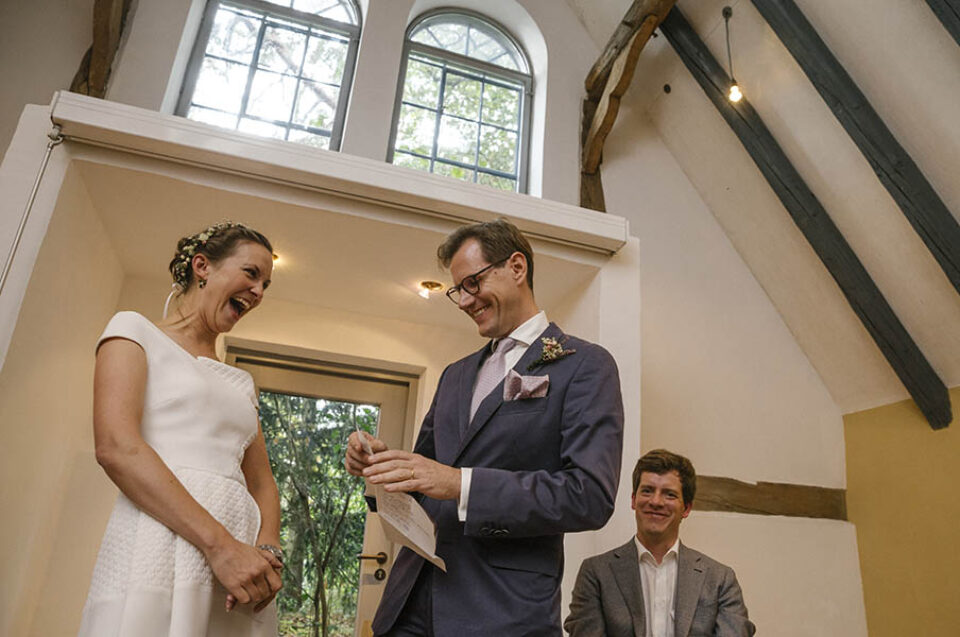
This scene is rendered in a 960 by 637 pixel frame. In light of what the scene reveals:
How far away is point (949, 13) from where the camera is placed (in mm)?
2932

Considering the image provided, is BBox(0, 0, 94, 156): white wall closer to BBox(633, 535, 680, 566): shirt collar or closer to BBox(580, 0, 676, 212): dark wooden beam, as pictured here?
BBox(580, 0, 676, 212): dark wooden beam

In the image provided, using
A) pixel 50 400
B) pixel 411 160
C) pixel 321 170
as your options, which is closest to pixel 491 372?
pixel 321 170

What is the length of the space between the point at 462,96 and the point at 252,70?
141cm

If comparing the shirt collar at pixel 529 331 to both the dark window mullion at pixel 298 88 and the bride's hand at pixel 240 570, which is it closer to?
the bride's hand at pixel 240 570

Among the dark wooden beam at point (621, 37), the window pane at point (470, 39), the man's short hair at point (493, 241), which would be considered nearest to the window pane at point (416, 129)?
the window pane at point (470, 39)

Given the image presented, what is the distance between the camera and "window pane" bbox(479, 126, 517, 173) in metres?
4.62

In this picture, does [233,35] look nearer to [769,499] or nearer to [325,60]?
[325,60]

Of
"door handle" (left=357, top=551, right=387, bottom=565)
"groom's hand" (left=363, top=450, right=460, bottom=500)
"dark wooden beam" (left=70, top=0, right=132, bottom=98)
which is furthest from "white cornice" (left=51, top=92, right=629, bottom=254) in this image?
"door handle" (left=357, top=551, right=387, bottom=565)

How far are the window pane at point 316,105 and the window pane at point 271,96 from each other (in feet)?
0.20

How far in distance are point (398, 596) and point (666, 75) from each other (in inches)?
168

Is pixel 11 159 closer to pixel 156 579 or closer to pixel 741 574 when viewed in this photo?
pixel 156 579

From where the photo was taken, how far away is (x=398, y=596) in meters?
1.25

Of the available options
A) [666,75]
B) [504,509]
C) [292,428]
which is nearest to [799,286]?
[666,75]

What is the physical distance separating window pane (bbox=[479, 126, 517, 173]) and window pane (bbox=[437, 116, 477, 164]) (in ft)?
0.22
